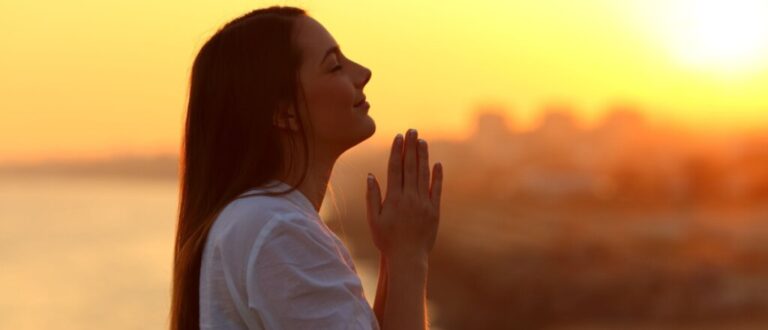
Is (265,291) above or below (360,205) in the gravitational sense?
above

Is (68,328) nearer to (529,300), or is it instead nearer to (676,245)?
(529,300)

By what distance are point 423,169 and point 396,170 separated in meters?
0.03

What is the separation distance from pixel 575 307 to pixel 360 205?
26.4 metres

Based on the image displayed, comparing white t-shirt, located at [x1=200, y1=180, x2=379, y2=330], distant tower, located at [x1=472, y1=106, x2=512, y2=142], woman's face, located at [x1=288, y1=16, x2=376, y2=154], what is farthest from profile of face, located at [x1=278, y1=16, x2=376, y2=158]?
distant tower, located at [x1=472, y1=106, x2=512, y2=142]

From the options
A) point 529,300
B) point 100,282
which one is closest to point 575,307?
point 529,300

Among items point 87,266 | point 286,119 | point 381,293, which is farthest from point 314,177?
point 87,266

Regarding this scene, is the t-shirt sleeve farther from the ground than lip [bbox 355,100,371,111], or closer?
closer

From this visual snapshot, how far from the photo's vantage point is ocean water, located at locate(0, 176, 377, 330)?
1767 inches

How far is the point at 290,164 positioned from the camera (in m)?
1.62

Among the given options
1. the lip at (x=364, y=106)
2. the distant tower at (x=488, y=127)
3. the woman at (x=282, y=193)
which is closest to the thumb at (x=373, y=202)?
the woman at (x=282, y=193)

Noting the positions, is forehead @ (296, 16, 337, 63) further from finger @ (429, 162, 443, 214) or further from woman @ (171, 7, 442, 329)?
finger @ (429, 162, 443, 214)

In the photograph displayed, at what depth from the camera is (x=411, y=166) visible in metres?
1.70

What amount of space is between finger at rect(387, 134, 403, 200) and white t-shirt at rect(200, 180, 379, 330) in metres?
0.16

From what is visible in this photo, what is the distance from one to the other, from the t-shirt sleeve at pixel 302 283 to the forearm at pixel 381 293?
6.1 inches
